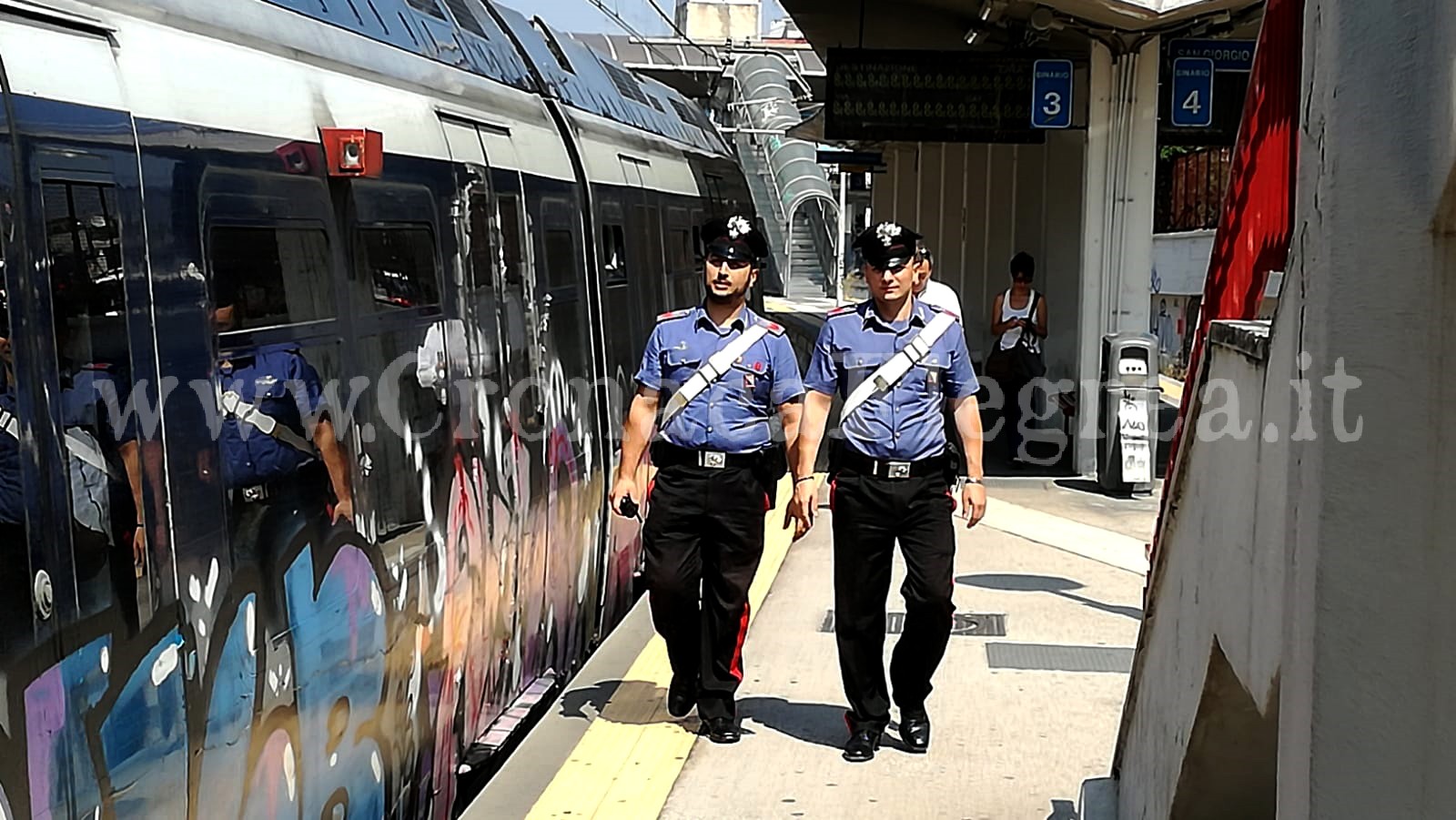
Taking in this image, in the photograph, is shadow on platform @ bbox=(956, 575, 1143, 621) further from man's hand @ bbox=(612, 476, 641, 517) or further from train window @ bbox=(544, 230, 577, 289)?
man's hand @ bbox=(612, 476, 641, 517)

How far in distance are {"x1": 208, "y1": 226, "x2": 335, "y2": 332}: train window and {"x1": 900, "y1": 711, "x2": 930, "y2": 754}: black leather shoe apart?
276 centimetres

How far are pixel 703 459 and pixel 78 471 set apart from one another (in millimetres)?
3126

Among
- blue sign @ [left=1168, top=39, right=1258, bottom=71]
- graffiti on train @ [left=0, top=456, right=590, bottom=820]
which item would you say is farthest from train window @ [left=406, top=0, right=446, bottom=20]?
blue sign @ [left=1168, top=39, right=1258, bottom=71]

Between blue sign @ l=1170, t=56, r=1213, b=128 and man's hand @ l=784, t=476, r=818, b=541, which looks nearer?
man's hand @ l=784, t=476, r=818, b=541

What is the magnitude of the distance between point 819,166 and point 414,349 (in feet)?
134

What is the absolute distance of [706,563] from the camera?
6.02 metres

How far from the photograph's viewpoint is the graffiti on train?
112 inches

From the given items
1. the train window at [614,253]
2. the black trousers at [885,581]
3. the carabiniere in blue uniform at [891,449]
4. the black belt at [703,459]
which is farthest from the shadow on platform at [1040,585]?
the black belt at [703,459]

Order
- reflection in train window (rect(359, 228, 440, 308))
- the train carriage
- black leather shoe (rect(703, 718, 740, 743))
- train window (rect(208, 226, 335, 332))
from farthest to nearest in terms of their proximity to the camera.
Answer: black leather shoe (rect(703, 718, 740, 743)) < reflection in train window (rect(359, 228, 440, 308)) < train window (rect(208, 226, 335, 332)) < the train carriage

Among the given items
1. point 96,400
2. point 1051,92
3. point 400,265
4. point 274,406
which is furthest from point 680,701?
point 1051,92

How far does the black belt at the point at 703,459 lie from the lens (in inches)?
230

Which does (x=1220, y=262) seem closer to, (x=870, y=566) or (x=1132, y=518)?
(x=870, y=566)

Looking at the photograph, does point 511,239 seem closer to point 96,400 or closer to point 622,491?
point 622,491

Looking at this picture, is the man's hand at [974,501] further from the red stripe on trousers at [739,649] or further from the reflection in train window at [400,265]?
the reflection in train window at [400,265]
